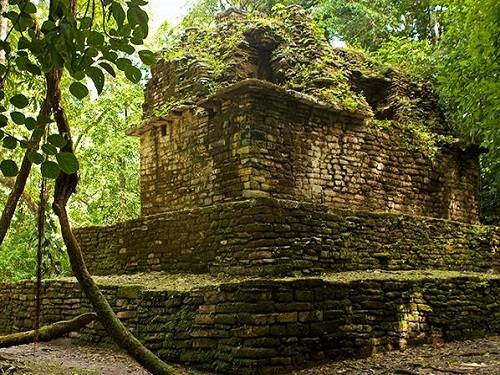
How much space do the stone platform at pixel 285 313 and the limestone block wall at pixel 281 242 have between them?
1.40 feet

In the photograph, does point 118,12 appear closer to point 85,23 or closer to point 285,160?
point 85,23

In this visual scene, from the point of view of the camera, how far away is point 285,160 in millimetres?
9906

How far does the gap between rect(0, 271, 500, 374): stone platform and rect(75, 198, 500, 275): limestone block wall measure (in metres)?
0.43

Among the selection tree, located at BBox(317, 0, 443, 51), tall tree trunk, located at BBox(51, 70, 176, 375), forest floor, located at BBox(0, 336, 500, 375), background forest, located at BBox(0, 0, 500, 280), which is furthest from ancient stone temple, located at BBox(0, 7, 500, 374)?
tree, located at BBox(317, 0, 443, 51)

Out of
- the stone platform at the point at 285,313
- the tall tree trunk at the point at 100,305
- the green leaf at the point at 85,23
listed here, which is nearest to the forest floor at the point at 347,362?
the stone platform at the point at 285,313

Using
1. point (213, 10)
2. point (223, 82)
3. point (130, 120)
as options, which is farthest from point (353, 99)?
point (213, 10)

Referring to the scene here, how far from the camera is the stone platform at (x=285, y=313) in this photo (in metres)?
6.20

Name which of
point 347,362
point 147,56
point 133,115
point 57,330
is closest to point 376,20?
point 133,115

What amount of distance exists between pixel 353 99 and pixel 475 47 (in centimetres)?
307

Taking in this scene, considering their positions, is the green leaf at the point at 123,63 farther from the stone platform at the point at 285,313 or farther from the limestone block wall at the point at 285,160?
the limestone block wall at the point at 285,160

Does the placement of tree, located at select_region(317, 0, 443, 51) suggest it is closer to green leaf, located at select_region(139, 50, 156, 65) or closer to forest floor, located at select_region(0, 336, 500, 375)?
forest floor, located at select_region(0, 336, 500, 375)

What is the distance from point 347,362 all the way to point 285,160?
4223 mm

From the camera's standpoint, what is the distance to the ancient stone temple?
21.9 feet

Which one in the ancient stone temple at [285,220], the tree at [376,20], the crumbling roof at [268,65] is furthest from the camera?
the tree at [376,20]
